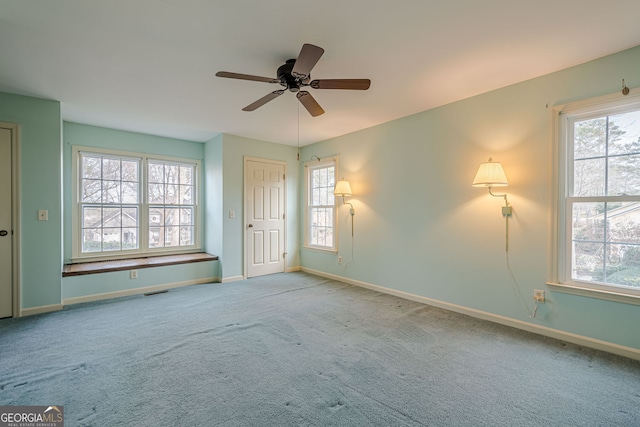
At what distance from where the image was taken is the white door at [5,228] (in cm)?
308

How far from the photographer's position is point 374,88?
297cm

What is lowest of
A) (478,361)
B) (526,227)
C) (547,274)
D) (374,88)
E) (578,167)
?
(478,361)

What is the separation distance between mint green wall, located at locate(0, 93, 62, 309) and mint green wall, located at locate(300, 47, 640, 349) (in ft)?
12.7

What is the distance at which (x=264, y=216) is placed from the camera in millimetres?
5180

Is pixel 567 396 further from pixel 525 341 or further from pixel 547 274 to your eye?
pixel 547 274

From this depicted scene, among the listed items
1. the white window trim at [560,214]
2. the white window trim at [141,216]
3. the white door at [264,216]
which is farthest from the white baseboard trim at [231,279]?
the white window trim at [560,214]

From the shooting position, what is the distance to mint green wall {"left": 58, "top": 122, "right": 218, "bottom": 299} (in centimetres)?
372

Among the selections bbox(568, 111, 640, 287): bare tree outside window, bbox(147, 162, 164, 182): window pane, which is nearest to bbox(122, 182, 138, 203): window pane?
bbox(147, 162, 164, 182): window pane

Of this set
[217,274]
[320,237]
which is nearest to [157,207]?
[217,274]

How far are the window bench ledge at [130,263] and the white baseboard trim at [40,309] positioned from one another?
37 cm

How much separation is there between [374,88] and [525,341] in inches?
111

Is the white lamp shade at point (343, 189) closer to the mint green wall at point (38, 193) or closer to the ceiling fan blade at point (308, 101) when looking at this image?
the ceiling fan blade at point (308, 101)

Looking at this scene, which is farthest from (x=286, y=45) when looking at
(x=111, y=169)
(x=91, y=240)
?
(x=91, y=240)

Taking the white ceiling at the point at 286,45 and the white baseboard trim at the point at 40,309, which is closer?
the white ceiling at the point at 286,45
